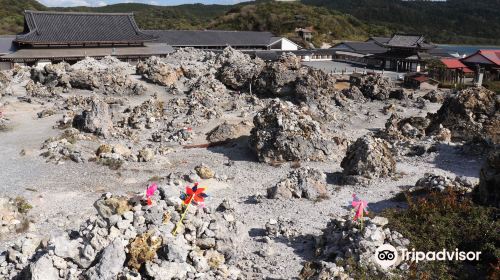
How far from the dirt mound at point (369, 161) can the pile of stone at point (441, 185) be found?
2346mm

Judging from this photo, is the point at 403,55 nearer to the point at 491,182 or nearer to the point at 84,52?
the point at 84,52

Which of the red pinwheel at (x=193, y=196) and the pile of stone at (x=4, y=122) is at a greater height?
the red pinwheel at (x=193, y=196)

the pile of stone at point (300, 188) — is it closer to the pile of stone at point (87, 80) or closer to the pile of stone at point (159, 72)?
the pile of stone at point (87, 80)

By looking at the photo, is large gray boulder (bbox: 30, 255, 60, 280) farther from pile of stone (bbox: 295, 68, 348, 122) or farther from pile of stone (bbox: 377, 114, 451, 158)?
pile of stone (bbox: 295, 68, 348, 122)

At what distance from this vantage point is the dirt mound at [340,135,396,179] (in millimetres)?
22766

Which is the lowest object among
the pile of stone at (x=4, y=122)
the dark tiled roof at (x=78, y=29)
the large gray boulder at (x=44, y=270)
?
the pile of stone at (x=4, y=122)

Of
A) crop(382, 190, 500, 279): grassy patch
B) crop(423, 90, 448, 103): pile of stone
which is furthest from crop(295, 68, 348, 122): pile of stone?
crop(382, 190, 500, 279): grassy patch

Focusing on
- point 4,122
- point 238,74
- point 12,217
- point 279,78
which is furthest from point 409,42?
point 12,217

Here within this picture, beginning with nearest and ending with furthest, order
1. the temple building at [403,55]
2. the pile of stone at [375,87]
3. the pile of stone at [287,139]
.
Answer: the pile of stone at [287,139], the pile of stone at [375,87], the temple building at [403,55]

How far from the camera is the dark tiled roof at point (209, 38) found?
73.0 meters

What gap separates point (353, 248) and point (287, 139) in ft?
43.8

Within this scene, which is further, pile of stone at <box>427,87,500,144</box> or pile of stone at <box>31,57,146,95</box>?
pile of stone at <box>31,57,146,95</box>

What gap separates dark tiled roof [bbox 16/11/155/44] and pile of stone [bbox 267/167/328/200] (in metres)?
44.3

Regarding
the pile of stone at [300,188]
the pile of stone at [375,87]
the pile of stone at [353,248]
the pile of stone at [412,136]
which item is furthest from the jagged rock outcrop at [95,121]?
the pile of stone at [375,87]
